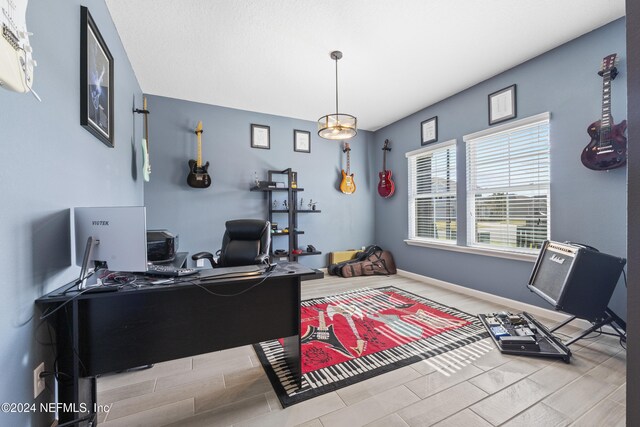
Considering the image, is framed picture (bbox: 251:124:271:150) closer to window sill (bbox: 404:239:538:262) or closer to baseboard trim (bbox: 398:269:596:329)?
window sill (bbox: 404:239:538:262)

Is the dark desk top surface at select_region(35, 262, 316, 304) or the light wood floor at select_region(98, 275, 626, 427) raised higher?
the dark desk top surface at select_region(35, 262, 316, 304)

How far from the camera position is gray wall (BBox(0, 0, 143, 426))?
96 cm

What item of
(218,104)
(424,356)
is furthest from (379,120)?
(424,356)

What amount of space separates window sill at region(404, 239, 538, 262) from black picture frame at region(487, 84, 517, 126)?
1585mm

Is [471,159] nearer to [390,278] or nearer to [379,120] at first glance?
[379,120]

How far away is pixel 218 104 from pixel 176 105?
0.58m

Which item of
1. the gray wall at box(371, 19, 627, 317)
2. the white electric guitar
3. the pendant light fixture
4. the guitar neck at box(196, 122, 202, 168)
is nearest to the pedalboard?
the gray wall at box(371, 19, 627, 317)

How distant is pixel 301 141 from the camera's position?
15.0 feet

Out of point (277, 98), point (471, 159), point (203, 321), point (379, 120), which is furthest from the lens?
point (379, 120)

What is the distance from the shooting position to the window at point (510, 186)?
2.78 m

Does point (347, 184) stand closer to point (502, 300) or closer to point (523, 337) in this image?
point (502, 300)

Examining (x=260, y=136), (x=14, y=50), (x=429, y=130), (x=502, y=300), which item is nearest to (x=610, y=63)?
(x=429, y=130)

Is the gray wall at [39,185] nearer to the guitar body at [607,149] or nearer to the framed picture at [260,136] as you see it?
the framed picture at [260,136]

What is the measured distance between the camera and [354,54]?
271cm
